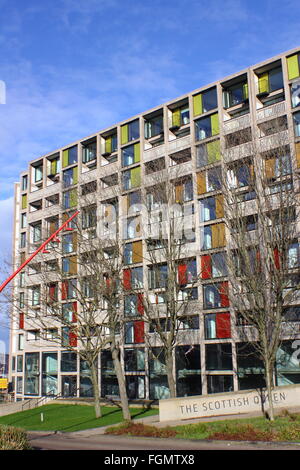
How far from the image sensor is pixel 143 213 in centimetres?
4175

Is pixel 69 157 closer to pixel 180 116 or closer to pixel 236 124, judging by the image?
pixel 180 116

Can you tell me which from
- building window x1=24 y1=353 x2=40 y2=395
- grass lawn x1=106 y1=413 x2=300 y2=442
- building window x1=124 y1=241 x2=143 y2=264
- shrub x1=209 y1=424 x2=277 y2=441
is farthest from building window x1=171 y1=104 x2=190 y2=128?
shrub x1=209 y1=424 x2=277 y2=441

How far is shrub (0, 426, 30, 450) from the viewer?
483 inches

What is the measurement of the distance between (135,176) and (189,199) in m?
6.63

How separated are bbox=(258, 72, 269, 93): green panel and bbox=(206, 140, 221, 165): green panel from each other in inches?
204

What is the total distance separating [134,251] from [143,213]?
11.3 ft

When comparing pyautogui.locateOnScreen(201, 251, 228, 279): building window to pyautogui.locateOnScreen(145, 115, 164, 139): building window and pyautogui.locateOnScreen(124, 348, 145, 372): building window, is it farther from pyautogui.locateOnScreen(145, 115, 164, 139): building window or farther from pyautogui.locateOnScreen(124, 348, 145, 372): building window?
pyautogui.locateOnScreen(145, 115, 164, 139): building window

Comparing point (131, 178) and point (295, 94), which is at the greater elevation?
point (295, 94)

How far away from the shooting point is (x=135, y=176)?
44625 millimetres

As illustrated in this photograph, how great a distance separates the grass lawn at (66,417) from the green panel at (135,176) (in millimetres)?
18534

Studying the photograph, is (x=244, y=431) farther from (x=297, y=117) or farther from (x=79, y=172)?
(x=79, y=172)

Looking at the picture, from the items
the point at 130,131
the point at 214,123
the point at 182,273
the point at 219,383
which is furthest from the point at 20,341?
the point at 214,123

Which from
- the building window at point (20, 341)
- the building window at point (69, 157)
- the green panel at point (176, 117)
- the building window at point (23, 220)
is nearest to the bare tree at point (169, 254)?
the green panel at point (176, 117)
